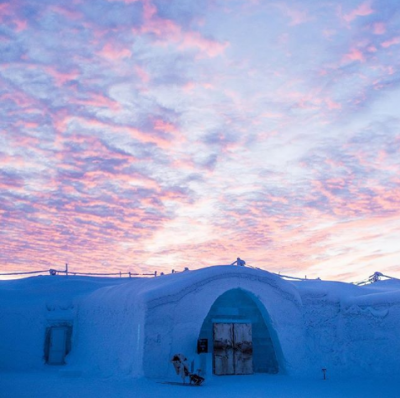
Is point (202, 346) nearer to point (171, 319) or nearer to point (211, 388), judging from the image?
point (171, 319)

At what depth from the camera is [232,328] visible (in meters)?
17.3

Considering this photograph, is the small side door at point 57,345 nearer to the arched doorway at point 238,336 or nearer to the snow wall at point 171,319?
the snow wall at point 171,319

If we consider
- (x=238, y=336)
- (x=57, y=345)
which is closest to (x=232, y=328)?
(x=238, y=336)

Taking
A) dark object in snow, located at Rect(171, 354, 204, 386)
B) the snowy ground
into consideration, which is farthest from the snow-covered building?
the snowy ground

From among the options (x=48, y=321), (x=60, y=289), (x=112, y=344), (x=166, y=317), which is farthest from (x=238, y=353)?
(x=60, y=289)

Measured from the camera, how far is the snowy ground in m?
12.4

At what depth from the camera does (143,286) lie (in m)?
17.9

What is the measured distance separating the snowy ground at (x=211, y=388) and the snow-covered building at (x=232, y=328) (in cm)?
89

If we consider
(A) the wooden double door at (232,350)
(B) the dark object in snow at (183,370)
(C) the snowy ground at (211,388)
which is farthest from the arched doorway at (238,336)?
(B) the dark object in snow at (183,370)

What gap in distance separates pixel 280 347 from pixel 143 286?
5.29 m

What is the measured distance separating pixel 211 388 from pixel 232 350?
3423 millimetres

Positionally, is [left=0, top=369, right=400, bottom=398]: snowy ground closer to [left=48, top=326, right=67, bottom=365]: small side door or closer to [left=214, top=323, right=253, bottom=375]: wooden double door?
[left=214, top=323, right=253, bottom=375]: wooden double door

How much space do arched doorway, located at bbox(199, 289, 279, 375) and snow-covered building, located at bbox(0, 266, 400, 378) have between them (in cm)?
3

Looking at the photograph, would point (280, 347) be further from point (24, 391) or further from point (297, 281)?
point (24, 391)
